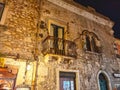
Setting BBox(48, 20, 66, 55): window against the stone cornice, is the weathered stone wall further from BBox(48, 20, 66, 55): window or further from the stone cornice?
the stone cornice

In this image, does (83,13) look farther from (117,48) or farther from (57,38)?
(117,48)

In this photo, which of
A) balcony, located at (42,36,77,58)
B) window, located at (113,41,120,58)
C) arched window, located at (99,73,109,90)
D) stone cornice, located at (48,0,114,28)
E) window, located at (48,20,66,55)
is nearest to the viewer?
balcony, located at (42,36,77,58)

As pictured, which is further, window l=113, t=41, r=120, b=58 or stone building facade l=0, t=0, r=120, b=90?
window l=113, t=41, r=120, b=58

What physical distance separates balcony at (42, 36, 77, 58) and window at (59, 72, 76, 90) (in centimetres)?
104

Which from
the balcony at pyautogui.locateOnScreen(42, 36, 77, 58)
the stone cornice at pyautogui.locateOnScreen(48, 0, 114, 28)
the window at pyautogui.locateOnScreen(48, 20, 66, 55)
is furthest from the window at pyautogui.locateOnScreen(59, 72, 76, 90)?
the stone cornice at pyautogui.locateOnScreen(48, 0, 114, 28)

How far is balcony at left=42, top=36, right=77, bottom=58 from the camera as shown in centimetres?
580

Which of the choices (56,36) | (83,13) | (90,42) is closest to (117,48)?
(90,42)

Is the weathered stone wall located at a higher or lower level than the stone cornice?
lower

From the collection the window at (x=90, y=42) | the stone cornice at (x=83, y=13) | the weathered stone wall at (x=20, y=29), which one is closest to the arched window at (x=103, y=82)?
the window at (x=90, y=42)

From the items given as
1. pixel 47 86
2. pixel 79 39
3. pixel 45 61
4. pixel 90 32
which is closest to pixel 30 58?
pixel 45 61

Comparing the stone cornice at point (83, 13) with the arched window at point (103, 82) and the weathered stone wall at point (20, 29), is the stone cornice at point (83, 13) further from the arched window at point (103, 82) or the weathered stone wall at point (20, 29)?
the arched window at point (103, 82)

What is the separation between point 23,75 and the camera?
16.8ft

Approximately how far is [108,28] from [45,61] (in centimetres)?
701

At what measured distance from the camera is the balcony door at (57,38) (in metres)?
6.12
